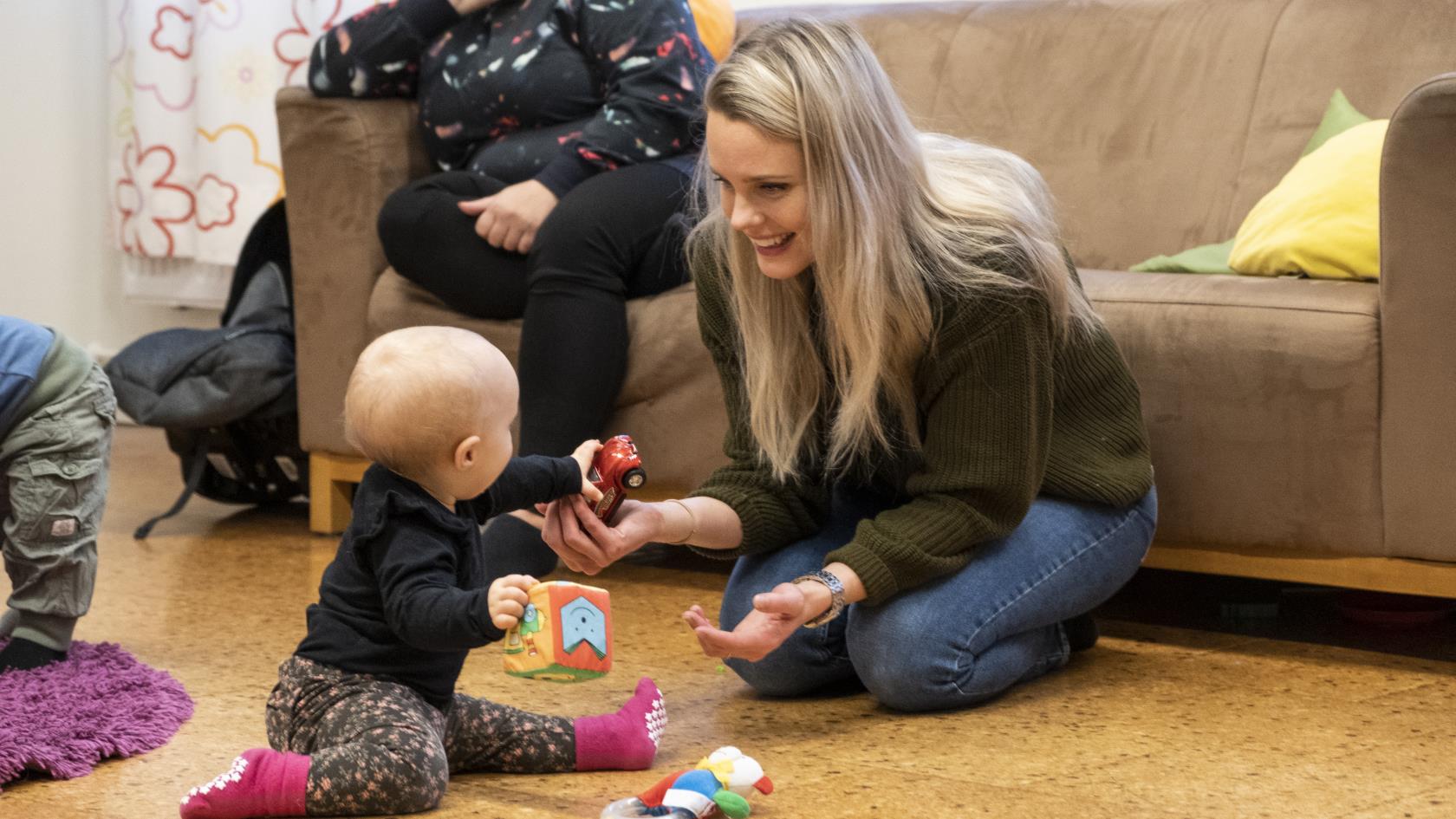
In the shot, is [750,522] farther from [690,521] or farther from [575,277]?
[575,277]

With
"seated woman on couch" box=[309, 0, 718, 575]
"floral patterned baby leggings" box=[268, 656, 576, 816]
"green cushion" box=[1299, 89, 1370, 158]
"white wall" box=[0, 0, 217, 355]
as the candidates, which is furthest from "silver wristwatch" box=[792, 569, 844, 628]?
"white wall" box=[0, 0, 217, 355]

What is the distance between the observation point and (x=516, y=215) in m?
2.07

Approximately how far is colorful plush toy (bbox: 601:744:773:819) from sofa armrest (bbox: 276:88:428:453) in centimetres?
126

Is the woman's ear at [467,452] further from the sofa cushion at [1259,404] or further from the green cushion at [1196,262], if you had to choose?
the green cushion at [1196,262]

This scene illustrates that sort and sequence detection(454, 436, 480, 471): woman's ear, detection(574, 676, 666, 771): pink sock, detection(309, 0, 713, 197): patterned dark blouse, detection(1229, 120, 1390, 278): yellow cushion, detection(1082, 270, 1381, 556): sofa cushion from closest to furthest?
detection(454, 436, 480, 471): woman's ear
detection(574, 676, 666, 771): pink sock
detection(1082, 270, 1381, 556): sofa cushion
detection(1229, 120, 1390, 278): yellow cushion
detection(309, 0, 713, 197): patterned dark blouse

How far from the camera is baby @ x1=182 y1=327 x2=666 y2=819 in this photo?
118 centimetres

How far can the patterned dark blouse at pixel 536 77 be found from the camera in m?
2.11

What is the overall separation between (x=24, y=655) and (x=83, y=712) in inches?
6.7

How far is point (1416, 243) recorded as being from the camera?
5.16 feet

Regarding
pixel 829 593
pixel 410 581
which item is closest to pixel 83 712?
pixel 410 581

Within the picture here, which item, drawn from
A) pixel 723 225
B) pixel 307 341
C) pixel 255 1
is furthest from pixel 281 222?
pixel 723 225

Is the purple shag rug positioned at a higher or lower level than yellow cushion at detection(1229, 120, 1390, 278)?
lower

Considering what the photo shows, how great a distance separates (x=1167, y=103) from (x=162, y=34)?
6.40ft

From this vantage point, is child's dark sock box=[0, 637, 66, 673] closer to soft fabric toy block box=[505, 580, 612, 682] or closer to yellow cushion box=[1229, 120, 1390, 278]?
soft fabric toy block box=[505, 580, 612, 682]
